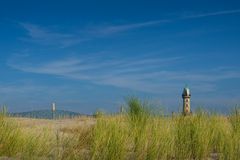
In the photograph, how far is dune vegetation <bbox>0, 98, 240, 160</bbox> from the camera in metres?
6.91

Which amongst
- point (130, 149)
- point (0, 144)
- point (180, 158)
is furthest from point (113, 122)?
point (0, 144)

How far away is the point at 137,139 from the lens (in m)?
8.21

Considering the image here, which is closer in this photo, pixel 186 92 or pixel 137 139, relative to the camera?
pixel 137 139

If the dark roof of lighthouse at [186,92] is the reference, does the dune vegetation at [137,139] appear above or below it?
below

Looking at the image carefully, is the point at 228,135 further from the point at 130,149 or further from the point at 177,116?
the point at 130,149

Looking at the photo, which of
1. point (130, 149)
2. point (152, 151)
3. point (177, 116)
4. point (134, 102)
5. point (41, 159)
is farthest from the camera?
point (134, 102)

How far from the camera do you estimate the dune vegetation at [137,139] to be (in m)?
6.91

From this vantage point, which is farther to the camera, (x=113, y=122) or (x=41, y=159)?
(x=113, y=122)

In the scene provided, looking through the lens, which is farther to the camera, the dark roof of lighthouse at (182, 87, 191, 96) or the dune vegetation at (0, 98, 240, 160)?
the dark roof of lighthouse at (182, 87, 191, 96)

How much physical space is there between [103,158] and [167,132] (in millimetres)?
1463

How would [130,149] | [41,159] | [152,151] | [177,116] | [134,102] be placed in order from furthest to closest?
[134,102] < [177,116] < [130,149] < [152,151] < [41,159]

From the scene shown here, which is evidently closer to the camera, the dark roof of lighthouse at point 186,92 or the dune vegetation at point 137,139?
the dune vegetation at point 137,139

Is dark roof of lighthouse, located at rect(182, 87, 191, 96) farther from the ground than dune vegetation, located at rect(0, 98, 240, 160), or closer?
farther from the ground

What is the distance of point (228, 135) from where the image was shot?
809cm
